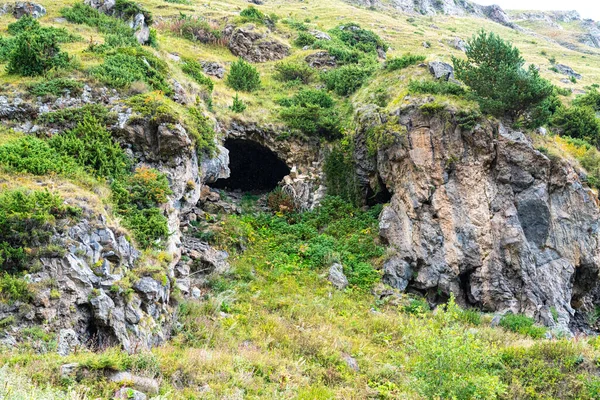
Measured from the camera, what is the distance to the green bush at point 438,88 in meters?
18.6

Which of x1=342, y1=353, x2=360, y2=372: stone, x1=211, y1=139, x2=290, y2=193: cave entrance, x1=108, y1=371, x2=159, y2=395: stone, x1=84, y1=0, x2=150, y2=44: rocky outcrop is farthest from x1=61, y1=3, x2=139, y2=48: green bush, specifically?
x1=342, y1=353, x2=360, y2=372: stone

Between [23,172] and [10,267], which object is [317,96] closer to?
[23,172]

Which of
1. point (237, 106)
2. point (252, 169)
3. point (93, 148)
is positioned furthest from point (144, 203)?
point (252, 169)

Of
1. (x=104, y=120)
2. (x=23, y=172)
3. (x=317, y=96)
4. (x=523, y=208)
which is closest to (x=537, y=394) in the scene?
(x=523, y=208)

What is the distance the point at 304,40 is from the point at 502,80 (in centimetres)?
2252

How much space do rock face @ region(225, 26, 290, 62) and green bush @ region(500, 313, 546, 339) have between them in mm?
26379

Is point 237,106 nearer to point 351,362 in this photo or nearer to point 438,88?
point 438,88

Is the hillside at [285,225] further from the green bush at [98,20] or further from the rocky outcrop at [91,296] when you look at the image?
the green bush at [98,20]

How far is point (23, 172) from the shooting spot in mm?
10109

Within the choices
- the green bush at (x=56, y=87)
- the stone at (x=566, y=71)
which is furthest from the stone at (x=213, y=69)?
the stone at (x=566, y=71)

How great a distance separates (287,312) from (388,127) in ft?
32.6

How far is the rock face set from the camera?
32.6m

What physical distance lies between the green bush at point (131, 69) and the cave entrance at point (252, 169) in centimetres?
601

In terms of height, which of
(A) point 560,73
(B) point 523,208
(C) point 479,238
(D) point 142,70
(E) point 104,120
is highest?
(A) point 560,73
